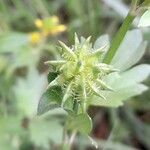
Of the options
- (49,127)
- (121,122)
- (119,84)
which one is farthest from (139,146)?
(119,84)

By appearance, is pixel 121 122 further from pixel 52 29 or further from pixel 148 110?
pixel 52 29

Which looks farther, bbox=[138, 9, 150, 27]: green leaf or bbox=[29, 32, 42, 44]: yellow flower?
bbox=[29, 32, 42, 44]: yellow flower

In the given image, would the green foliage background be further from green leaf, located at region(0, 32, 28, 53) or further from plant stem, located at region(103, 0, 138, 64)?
plant stem, located at region(103, 0, 138, 64)

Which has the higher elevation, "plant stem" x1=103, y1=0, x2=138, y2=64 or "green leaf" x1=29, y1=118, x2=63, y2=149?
"plant stem" x1=103, y1=0, x2=138, y2=64

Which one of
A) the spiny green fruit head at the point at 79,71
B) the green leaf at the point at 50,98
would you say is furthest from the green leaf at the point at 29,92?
the spiny green fruit head at the point at 79,71

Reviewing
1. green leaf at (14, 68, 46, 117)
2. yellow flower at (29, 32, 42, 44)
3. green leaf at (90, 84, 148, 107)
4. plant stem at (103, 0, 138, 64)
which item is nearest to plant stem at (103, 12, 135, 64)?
plant stem at (103, 0, 138, 64)

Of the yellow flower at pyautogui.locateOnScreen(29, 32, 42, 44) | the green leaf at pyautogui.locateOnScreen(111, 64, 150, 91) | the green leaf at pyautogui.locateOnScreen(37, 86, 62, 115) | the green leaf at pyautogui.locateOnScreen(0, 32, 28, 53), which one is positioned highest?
the yellow flower at pyautogui.locateOnScreen(29, 32, 42, 44)

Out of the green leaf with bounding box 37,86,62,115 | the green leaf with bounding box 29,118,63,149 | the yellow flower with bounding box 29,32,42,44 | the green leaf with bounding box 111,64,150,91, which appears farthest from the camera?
the yellow flower with bounding box 29,32,42,44

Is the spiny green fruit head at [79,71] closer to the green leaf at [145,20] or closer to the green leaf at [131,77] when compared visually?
the green leaf at [145,20]
